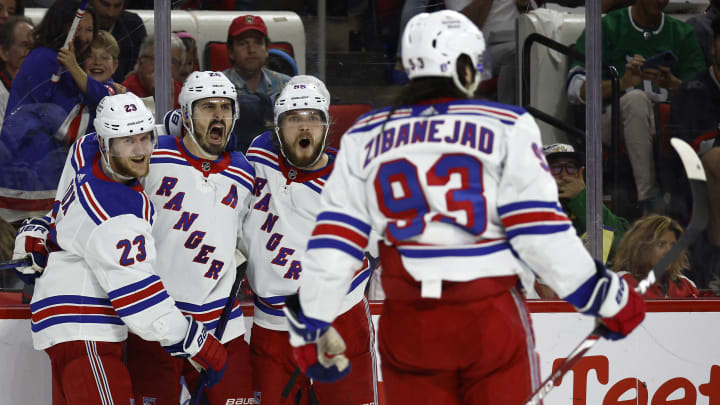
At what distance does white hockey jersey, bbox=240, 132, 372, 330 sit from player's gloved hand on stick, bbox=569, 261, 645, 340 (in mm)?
1104

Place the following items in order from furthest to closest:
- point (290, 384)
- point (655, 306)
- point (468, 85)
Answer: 1. point (655, 306)
2. point (290, 384)
3. point (468, 85)

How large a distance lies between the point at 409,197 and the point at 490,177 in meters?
0.17

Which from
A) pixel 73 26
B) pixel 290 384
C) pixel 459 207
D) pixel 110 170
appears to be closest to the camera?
pixel 459 207

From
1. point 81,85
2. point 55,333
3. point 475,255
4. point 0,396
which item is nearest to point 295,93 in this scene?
point 81,85

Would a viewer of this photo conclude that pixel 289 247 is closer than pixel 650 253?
Yes

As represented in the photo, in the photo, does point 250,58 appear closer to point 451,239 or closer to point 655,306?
point 451,239

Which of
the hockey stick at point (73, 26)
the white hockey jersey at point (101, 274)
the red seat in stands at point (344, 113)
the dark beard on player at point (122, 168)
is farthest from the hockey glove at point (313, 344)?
the hockey stick at point (73, 26)

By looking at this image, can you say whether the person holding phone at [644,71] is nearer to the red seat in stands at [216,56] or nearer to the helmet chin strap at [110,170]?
the red seat in stands at [216,56]

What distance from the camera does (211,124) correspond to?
2.96 m

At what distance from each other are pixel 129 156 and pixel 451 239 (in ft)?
3.69

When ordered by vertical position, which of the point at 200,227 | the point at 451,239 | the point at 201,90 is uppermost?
the point at 201,90

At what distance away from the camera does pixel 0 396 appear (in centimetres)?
326

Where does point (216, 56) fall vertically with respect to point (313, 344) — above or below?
above

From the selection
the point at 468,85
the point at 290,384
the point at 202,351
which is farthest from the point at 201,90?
the point at 468,85
